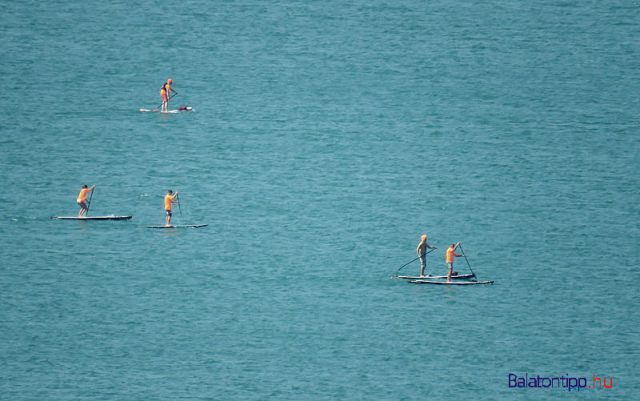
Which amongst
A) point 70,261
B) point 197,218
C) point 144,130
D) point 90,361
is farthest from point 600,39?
point 90,361

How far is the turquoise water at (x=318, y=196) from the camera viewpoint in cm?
7075

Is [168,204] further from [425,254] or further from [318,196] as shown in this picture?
[318,196]

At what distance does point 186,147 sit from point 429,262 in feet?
95.7

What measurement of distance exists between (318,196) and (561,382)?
36786mm

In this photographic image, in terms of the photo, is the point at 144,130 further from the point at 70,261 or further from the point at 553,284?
the point at 553,284

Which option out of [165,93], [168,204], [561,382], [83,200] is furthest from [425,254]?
[165,93]

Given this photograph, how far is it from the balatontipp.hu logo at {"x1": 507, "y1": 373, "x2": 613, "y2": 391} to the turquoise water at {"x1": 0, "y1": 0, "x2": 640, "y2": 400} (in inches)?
15.9

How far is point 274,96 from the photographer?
137125mm

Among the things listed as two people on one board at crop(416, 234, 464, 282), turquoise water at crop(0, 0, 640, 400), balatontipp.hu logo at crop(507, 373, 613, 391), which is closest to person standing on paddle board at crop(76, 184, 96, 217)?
turquoise water at crop(0, 0, 640, 400)

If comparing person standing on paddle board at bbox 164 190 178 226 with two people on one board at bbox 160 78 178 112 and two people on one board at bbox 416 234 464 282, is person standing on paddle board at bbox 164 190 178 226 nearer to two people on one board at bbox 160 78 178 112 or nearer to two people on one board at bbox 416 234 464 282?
two people on one board at bbox 416 234 464 282

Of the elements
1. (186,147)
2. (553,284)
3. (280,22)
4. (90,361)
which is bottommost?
(90,361)

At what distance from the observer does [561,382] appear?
69125 millimetres

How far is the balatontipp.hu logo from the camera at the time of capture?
68812 millimetres

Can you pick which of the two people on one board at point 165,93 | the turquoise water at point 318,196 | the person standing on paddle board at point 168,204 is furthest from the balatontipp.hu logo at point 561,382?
the two people on one board at point 165,93
